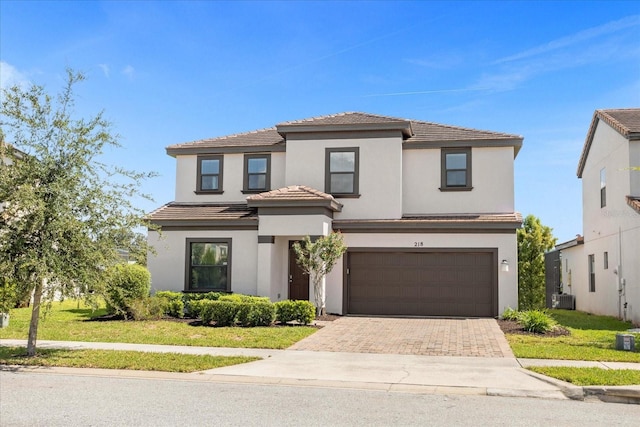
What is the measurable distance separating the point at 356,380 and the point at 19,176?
7.53 m

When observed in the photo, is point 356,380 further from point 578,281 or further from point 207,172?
point 578,281

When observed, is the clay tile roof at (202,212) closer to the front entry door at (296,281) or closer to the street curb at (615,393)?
the front entry door at (296,281)

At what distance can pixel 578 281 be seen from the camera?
27766mm

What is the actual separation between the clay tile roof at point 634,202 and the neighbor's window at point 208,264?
529 inches

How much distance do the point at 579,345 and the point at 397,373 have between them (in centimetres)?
577

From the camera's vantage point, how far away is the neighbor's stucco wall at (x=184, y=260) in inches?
867

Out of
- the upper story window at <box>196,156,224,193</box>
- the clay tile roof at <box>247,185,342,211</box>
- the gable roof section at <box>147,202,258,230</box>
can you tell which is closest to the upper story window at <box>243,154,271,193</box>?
the gable roof section at <box>147,202,258,230</box>

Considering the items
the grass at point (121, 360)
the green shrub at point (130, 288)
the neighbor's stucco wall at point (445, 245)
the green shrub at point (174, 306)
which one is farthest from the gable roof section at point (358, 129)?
the grass at point (121, 360)

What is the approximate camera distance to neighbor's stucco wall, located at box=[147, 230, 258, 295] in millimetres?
22016

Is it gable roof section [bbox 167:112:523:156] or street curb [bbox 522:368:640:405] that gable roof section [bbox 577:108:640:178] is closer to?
gable roof section [bbox 167:112:523:156]

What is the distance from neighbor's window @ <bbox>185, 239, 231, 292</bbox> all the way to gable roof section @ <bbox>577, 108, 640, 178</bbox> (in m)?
14.0

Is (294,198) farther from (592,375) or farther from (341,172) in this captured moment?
(592,375)

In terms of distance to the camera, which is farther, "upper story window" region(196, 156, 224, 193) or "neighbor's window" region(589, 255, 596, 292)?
→ "neighbor's window" region(589, 255, 596, 292)

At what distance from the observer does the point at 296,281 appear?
22.7m
